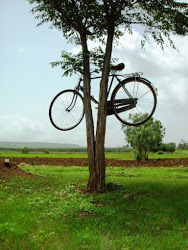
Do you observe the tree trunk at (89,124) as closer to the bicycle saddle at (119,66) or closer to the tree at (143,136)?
the bicycle saddle at (119,66)

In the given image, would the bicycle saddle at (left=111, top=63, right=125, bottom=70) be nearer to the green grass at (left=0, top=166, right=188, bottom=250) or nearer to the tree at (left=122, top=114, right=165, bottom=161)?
the green grass at (left=0, top=166, right=188, bottom=250)

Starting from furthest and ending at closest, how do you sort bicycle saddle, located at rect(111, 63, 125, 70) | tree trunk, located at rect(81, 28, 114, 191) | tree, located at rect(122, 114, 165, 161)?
tree, located at rect(122, 114, 165, 161) → bicycle saddle, located at rect(111, 63, 125, 70) → tree trunk, located at rect(81, 28, 114, 191)

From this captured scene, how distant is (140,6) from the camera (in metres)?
12.9

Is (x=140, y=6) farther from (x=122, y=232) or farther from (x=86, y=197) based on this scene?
(x=122, y=232)

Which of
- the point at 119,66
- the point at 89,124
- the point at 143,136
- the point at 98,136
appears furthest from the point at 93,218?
the point at 143,136

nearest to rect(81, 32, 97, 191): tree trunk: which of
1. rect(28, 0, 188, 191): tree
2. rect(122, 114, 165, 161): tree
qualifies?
rect(28, 0, 188, 191): tree

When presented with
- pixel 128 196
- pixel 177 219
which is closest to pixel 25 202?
pixel 128 196

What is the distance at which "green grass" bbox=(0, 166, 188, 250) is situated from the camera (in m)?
7.32

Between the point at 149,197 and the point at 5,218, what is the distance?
5.37 meters

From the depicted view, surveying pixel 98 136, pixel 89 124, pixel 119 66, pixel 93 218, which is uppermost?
pixel 119 66

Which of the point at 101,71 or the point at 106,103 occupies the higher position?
the point at 101,71

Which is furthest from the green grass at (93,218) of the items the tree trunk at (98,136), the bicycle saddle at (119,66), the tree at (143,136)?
the tree at (143,136)

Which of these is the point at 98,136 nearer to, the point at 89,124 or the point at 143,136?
the point at 89,124

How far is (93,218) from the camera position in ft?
29.7
